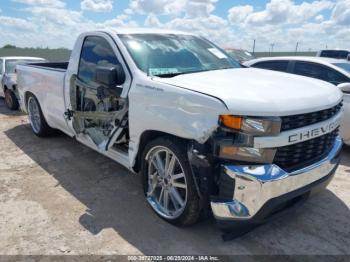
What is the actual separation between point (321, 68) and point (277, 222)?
356 cm

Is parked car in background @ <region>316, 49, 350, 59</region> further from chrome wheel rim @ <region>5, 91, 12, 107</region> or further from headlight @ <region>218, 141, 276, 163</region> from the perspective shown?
headlight @ <region>218, 141, 276, 163</region>

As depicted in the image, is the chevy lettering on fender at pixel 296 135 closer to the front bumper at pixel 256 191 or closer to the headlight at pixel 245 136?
the headlight at pixel 245 136

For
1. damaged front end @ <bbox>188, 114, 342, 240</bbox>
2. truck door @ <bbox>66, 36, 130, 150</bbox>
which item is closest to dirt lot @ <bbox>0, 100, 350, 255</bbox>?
damaged front end @ <bbox>188, 114, 342, 240</bbox>

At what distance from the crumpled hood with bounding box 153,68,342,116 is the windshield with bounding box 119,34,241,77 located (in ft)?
0.85

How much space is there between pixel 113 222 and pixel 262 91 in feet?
6.52

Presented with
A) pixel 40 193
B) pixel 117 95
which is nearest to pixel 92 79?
pixel 117 95

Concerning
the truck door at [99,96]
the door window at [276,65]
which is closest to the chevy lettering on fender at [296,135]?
the truck door at [99,96]

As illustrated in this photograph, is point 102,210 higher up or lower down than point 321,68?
lower down

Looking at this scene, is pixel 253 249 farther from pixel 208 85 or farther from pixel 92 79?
pixel 92 79

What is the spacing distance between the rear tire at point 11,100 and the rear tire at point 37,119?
3.20 m

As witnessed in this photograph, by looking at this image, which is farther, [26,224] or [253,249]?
[26,224]

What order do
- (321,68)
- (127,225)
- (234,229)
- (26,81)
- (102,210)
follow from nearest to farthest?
1. (234,229)
2. (127,225)
3. (102,210)
4. (321,68)
5. (26,81)

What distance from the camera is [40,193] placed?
166 inches

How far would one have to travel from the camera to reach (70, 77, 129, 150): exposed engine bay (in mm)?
3887
